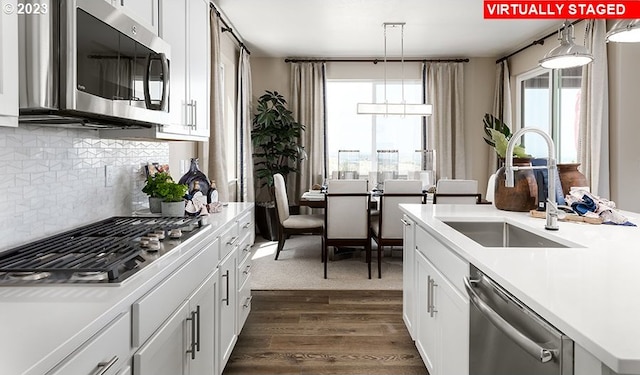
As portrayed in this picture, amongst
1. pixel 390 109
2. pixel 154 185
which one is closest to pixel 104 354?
pixel 154 185

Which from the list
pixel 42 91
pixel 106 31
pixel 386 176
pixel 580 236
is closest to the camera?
pixel 42 91

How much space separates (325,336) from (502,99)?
202 inches

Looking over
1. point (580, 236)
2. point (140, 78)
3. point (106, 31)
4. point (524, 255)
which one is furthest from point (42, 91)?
point (580, 236)

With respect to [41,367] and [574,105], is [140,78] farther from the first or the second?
[574,105]

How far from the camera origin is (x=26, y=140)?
1.54 m

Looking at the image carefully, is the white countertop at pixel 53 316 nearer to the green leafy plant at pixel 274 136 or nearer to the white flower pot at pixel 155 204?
the white flower pot at pixel 155 204

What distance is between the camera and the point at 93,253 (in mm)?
1354

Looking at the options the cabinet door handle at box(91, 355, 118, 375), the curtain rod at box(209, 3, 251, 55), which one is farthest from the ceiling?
the cabinet door handle at box(91, 355, 118, 375)

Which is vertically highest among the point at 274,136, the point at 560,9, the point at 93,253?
the point at 560,9

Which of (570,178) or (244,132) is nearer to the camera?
(570,178)

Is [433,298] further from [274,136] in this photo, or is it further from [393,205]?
[274,136]

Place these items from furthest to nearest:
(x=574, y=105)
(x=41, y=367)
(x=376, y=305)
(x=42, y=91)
Result: (x=574, y=105) → (x=376, y=305) → (x=42, y=91) → (x=41, y=367)

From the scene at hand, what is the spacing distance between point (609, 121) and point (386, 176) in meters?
2.60

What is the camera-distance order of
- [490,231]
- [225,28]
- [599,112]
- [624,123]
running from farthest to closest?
[225,28] → [599,112] → [624,123] → [490,231]
